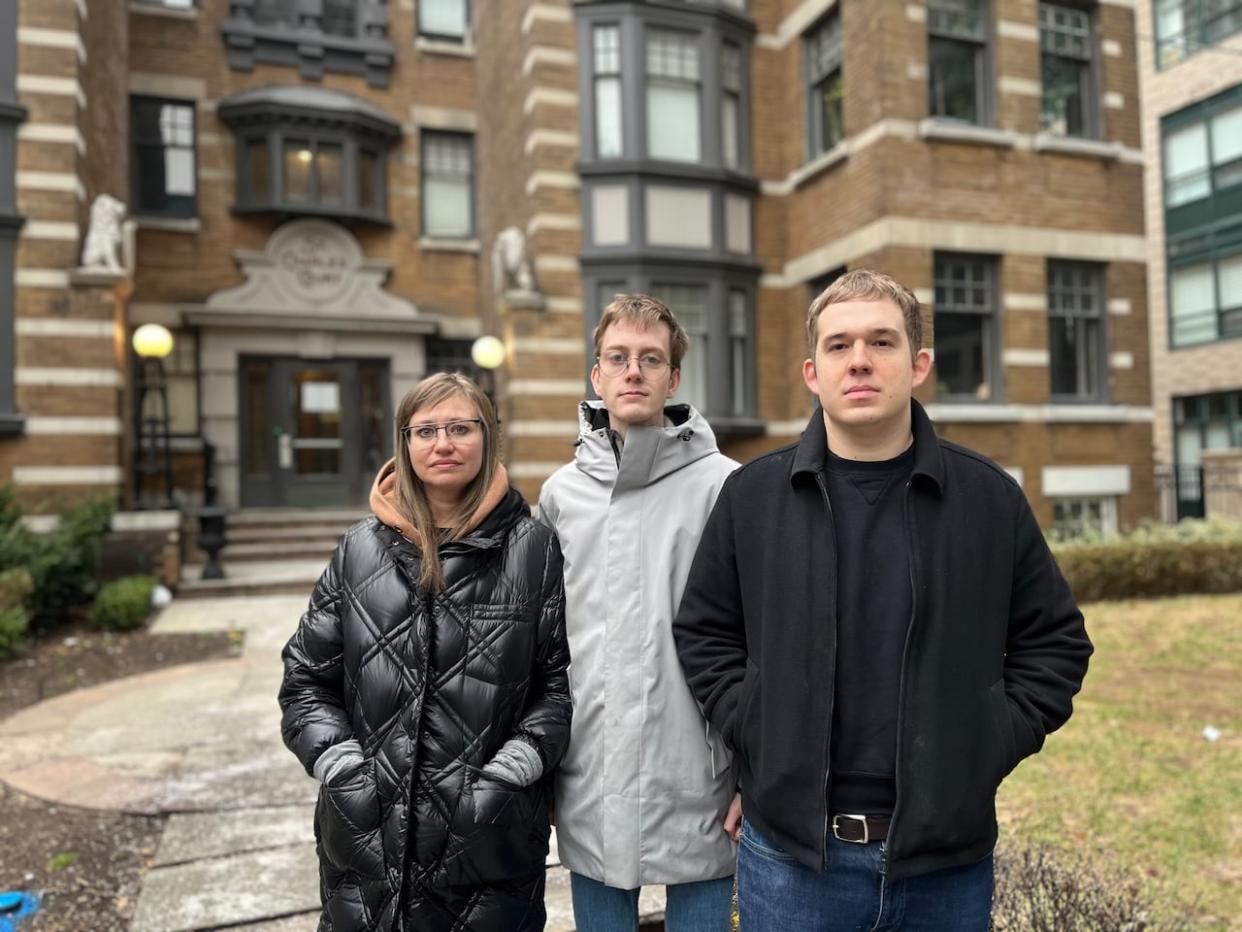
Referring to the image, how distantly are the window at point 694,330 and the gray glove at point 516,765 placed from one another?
11231 millimetres

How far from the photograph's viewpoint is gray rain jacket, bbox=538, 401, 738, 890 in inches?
86.5

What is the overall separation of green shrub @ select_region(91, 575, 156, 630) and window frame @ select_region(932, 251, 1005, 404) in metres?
9.93

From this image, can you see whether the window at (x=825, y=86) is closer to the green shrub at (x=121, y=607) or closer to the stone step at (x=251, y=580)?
the stone step at (x=251, y=580)

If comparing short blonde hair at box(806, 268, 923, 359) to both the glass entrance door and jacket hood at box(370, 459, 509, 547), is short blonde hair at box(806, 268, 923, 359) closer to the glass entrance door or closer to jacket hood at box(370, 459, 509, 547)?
jacket hood at box(370, 459, 509, 547)

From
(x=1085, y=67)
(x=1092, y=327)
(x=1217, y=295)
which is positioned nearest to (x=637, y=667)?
(x=1092, y=327)

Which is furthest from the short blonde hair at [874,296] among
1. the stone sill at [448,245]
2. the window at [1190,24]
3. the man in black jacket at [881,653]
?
the window at [1190,24]

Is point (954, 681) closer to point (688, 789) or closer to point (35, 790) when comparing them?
point (688, 789)

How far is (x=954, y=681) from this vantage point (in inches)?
70.6

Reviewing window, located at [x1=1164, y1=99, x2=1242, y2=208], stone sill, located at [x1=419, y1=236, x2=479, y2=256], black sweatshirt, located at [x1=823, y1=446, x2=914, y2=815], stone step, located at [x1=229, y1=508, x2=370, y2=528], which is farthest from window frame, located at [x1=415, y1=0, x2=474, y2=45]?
window, located at [x1=1164, y1=99, x2=1242, y2=208]

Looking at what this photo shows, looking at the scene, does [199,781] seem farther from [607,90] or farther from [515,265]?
[607,90]

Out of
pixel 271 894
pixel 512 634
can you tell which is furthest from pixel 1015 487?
pixel 271 894

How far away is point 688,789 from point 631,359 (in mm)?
1092

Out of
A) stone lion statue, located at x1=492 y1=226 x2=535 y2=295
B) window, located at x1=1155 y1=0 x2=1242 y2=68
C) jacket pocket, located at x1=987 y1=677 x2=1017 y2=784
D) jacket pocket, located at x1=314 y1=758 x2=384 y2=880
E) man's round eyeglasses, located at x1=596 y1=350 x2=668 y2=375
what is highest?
window, located at x1=1155 y1=0 x2=1242 y2=68

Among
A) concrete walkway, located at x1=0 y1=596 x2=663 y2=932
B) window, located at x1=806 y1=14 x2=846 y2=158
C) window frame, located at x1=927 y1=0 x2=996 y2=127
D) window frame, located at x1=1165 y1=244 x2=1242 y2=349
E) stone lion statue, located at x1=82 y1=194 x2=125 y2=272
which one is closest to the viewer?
concrete walkway, located at x1=0 y1=596 x2=663 y2=932
